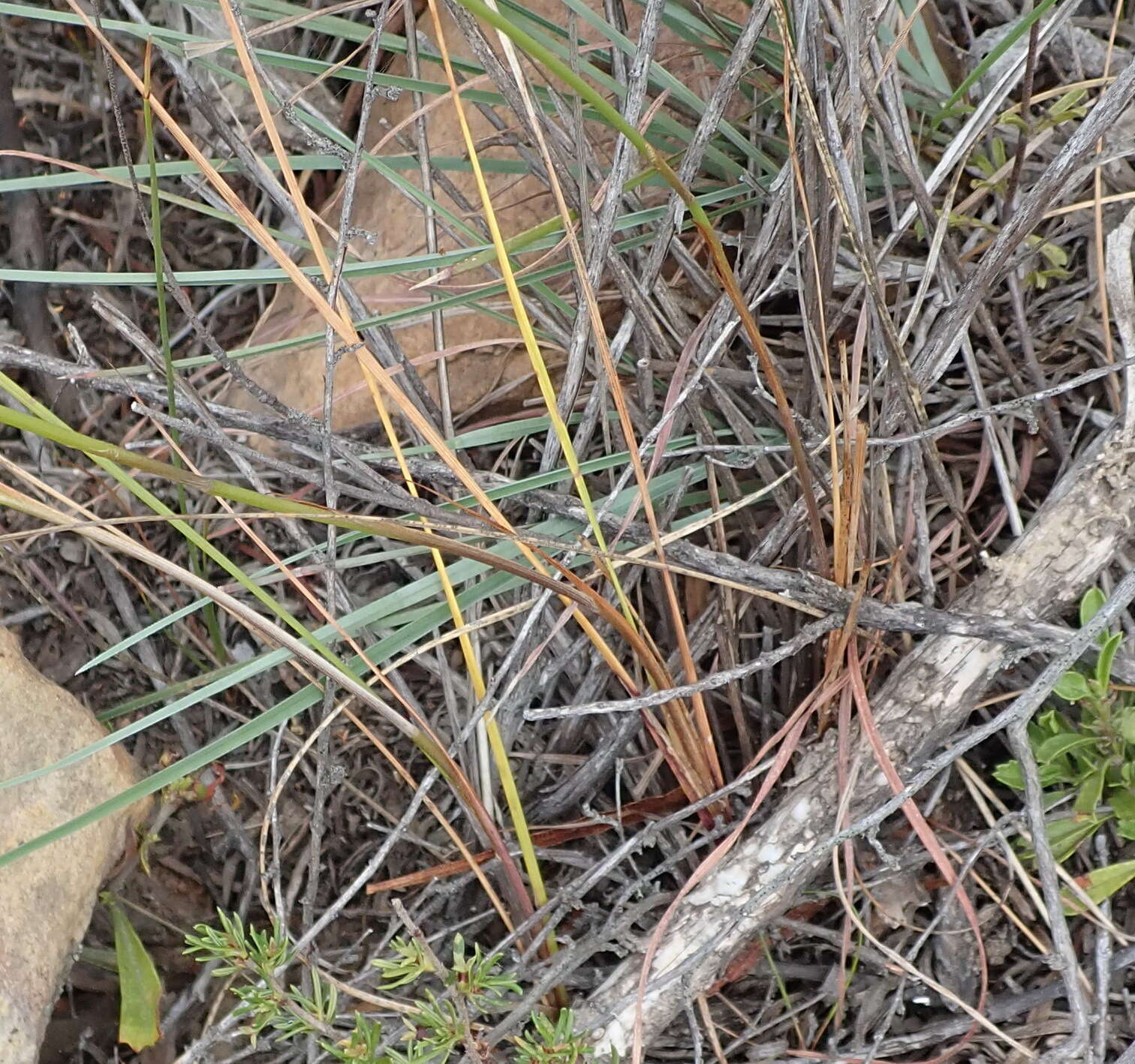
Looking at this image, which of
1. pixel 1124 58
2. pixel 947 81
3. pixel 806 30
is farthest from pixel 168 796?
pixel 1124 58

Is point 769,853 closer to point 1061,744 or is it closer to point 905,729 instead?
point 905,729

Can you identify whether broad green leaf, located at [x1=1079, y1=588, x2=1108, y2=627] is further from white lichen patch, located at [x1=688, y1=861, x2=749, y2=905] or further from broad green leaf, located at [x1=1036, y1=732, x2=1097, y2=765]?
white lichen patch, located at [x1=688, y1=861, x2=749, y2=905]

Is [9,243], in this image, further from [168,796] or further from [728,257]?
[728,257]

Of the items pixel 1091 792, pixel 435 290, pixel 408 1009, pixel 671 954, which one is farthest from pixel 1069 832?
pixel 435 290

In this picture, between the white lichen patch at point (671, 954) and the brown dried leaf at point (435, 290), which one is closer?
the white lichen patch at point (671, 954)

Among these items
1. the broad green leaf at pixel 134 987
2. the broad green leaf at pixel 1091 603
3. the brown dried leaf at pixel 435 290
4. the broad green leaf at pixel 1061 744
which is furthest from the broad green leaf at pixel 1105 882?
the broad green leaf at pixel 134 987

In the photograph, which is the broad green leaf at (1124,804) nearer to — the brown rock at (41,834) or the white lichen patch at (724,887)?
the white lichen patch at (724,887)
